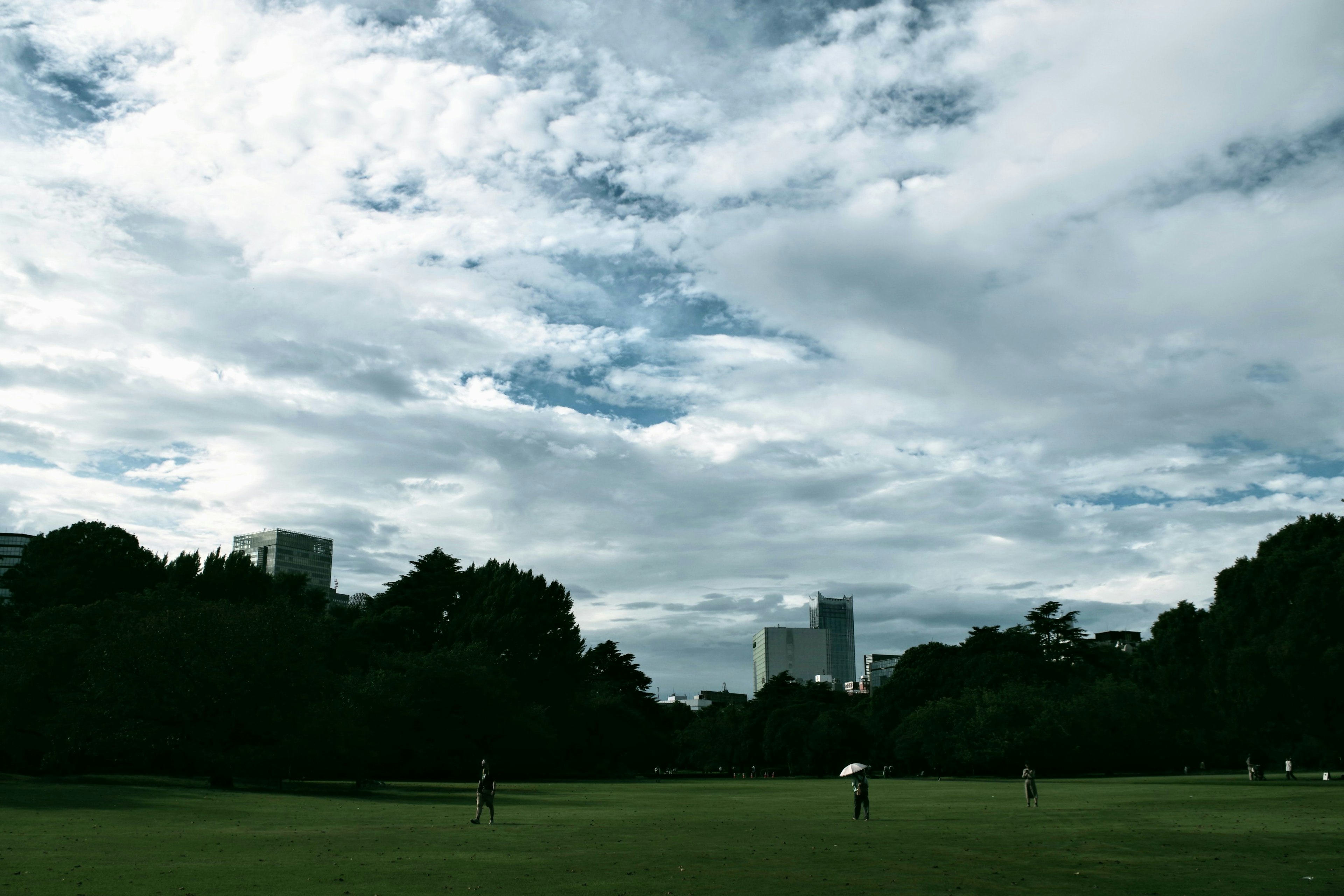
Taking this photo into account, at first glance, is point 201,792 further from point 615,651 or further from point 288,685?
point 615,651

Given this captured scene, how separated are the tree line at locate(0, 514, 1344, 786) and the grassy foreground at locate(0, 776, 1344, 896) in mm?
4840

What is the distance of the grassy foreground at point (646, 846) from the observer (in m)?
15.1

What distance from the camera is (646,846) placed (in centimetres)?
2119

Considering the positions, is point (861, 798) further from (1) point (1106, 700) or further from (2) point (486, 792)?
(1) point (1106, 700)

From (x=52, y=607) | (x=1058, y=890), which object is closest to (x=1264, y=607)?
(x=1058, y=890)

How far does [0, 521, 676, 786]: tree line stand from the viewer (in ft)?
138

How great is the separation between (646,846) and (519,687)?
199ft

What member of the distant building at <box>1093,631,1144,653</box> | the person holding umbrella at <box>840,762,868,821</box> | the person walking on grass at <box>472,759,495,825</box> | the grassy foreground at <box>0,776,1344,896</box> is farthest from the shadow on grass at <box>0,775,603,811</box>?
the distant building at <box>1093,631,1144,653</box>

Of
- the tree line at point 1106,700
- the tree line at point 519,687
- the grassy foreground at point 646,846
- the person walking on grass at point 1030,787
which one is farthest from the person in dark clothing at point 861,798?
the tree line at point 1106,700

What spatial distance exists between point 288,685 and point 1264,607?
4871 cm

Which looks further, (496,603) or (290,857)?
(496,603)

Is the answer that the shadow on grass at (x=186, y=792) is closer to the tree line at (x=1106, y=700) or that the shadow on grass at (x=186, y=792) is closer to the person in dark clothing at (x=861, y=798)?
the person in dark clothing at (x=861, y=798)

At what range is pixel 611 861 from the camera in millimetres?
18281

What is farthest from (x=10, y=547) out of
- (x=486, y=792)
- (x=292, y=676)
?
(x=486, y=792)
